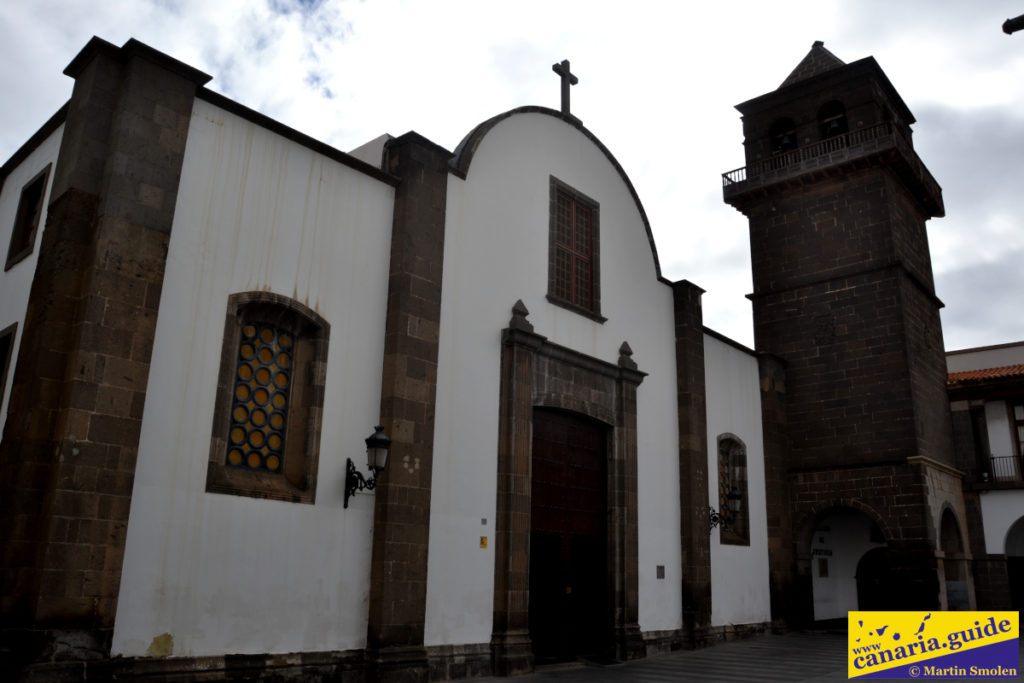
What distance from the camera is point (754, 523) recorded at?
18281 millimetres

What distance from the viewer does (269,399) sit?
388 inches

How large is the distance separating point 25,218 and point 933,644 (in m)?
13.4

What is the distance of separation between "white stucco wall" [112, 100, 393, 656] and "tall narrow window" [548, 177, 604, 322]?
389cm

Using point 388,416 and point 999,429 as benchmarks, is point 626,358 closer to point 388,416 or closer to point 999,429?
point 388,416

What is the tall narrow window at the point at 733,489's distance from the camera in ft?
56.7

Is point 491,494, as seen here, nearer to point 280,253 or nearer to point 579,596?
point 579,596

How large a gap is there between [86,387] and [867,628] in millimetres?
9295

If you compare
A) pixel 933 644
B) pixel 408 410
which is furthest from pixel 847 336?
pixel 408 410

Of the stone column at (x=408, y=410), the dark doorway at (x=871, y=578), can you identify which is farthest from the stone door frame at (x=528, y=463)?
the dark doorway at (x=871, y=578)

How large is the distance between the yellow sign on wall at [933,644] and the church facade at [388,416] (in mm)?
4146

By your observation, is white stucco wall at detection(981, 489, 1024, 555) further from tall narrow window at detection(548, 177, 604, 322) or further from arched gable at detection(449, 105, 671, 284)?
tall narrow window at detection(548, 177, 604, 322)

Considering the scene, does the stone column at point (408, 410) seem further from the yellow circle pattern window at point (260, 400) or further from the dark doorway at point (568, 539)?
the dark doorway at point (568, 539)

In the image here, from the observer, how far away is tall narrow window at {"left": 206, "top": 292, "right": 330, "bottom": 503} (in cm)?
929

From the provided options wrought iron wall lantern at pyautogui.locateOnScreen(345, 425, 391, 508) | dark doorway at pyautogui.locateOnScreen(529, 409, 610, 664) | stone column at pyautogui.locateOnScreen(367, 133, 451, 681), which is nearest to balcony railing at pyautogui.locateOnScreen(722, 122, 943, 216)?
dark doorway at pyautogui.locateOnScreen(529, 409, 610, 664)
